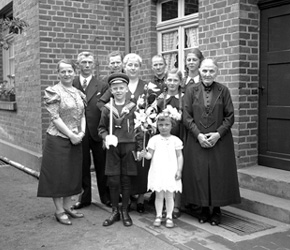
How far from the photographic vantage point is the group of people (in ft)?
15.2

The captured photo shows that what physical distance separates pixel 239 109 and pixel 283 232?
1.75 meters

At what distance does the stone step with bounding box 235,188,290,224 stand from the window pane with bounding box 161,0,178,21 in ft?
11.3

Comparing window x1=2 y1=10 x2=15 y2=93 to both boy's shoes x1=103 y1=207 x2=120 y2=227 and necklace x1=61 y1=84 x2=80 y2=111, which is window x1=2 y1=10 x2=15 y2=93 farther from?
boy's shoes x1=103 y1=207 x2=120 y2=227

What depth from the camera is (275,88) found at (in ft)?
17.9

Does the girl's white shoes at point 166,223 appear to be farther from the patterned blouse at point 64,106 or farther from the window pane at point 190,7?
the window pane at point 190,7

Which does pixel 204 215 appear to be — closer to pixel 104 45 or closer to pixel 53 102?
pixel 53 102

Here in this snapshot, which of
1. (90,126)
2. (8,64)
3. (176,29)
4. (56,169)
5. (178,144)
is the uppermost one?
(176,29)

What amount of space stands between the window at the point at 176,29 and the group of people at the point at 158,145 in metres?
1.89

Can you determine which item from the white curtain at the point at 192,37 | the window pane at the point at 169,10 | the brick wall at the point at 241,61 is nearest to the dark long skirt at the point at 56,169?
the brick wall at the point at 241,61

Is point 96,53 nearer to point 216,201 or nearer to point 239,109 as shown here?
point 239,109

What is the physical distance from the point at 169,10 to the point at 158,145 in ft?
11.4

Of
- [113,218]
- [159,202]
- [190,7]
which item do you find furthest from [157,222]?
[190,7]

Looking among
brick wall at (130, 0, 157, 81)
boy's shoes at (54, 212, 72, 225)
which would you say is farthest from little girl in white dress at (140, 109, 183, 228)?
brick wall at (130, 0, 157, 81)

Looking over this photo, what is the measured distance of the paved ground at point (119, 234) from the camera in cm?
414
